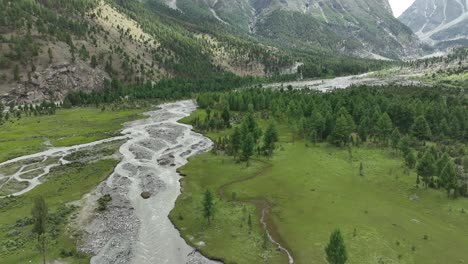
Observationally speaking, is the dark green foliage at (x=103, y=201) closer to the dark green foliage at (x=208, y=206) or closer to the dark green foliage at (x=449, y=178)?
the dark green foliage at (x=208, y=206)

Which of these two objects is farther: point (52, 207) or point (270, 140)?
point (270, 140)

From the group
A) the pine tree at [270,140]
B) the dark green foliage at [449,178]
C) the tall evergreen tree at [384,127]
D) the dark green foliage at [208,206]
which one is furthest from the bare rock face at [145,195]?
the tall evergreen tree at [384,127]

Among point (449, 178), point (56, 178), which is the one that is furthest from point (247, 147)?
point (56, 178)

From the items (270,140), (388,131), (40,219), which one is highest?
(388,131)

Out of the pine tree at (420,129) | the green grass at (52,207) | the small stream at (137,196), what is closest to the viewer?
the green grass at (52,207)

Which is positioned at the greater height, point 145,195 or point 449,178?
point 449,178

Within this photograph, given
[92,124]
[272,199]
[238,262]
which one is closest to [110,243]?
[238,262]

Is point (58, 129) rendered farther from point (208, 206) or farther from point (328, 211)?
point (328, 211)

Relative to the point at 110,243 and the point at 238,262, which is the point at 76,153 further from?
the point at 238,262
